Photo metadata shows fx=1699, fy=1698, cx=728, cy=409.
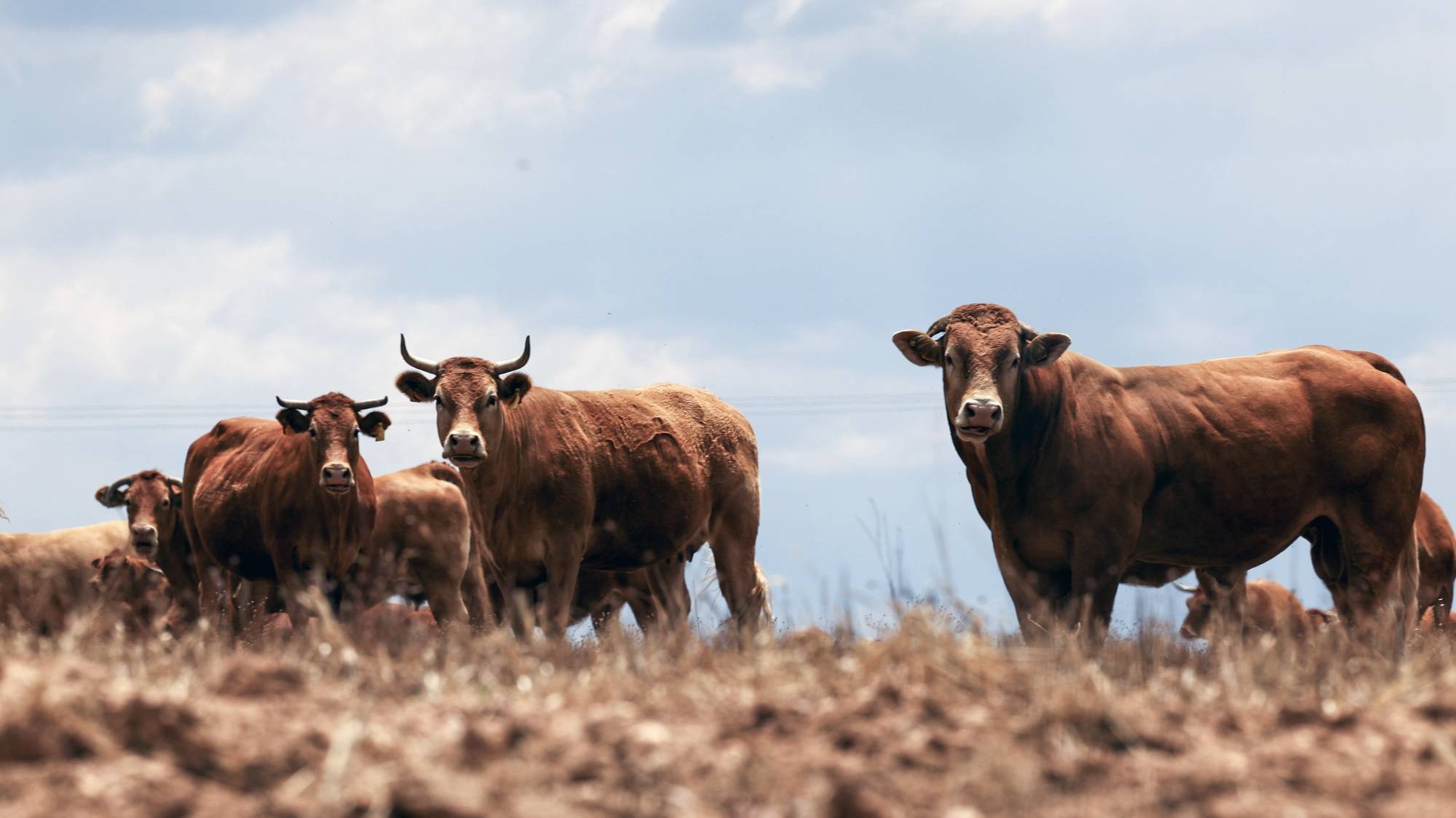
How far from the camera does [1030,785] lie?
4.22 m

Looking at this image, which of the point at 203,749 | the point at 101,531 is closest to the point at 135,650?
the point at 203,749

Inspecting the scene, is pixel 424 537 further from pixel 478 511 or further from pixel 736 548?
pixel 478 511

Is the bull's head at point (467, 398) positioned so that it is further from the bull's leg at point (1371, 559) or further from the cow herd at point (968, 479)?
the bull's leg at point (1371, 559)

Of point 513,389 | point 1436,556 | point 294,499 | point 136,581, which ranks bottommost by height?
point 1436,556

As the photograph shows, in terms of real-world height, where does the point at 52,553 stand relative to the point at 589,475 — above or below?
below

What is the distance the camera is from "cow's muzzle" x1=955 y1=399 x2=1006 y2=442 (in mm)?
9805

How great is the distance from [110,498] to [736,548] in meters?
9.95

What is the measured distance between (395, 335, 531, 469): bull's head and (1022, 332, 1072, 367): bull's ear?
3865 mm

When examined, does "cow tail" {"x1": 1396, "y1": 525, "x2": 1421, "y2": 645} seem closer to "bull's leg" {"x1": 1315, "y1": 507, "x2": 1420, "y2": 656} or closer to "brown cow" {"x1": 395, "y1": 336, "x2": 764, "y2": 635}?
"bull's leg" {"x1": 1315, "y1": 507, "x2": 1420, "y2": 656}

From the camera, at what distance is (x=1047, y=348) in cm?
1046

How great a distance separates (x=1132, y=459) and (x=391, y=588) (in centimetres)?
846

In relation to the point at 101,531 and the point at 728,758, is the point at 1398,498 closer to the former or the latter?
the point at 728,758

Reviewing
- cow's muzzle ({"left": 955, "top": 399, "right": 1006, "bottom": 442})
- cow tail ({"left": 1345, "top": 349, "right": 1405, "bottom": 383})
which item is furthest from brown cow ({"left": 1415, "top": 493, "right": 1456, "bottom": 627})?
cow's muzzle ({"left": 955, "top": 399, "right": 1006, "bottom": 442})

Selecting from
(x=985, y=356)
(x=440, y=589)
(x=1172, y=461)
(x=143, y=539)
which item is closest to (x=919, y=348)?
(x=985, y=356)
